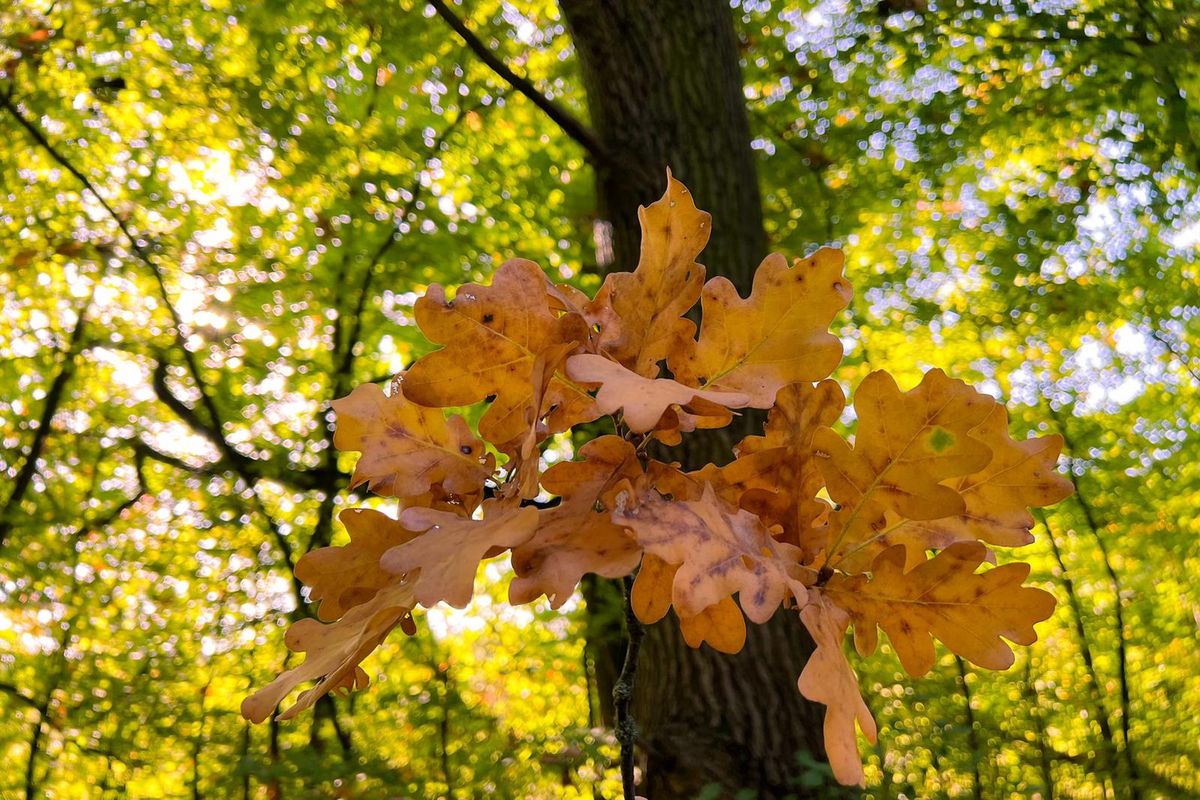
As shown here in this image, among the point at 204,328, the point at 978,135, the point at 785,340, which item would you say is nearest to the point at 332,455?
the point at 204,328

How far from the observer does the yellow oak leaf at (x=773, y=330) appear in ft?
1.79

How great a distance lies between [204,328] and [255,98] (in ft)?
3.72

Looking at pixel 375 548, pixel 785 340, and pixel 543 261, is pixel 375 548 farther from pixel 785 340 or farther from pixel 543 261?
pixel 543 261

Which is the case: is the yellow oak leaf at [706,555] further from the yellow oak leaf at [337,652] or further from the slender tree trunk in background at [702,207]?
the slender tree trunk in background at [702,207]

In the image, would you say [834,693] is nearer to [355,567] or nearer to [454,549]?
[454,549]

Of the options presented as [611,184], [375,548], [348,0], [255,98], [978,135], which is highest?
[348,0]

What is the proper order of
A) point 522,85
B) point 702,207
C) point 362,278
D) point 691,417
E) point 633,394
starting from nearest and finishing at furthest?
1. point 633,394
2. point 691,417
3. point 522,85
4. point 702,207
5. point 362,278

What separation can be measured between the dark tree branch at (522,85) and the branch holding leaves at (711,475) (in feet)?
4.62

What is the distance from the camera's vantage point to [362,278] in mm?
4301

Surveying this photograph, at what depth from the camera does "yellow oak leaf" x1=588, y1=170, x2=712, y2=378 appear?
1.81 ft

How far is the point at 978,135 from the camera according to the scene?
4309mm

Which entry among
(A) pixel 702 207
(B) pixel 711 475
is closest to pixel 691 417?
(B) pixel 711 475

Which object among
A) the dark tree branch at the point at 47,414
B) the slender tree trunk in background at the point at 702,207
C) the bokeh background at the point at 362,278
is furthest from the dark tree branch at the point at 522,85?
the dark tree branch at the point at 47,414

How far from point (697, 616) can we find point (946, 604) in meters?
0.17
